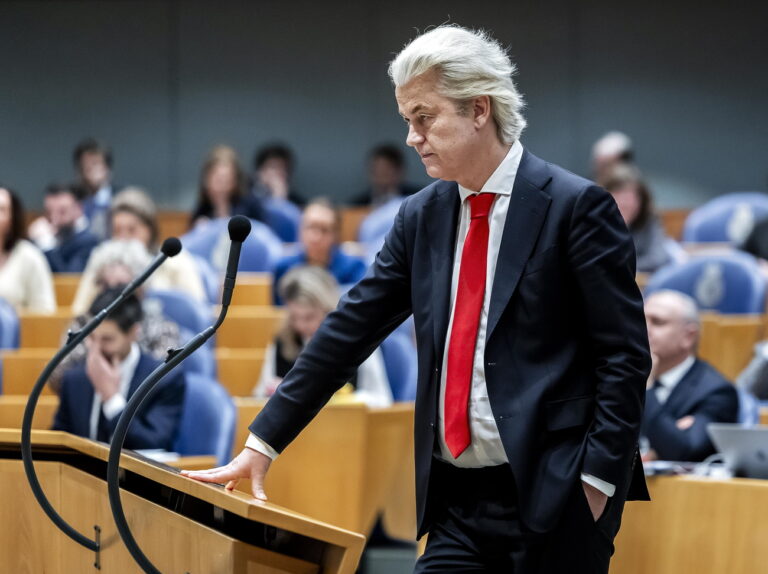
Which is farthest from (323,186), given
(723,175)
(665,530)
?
(665,530)

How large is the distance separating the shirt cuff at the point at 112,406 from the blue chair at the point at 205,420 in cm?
19

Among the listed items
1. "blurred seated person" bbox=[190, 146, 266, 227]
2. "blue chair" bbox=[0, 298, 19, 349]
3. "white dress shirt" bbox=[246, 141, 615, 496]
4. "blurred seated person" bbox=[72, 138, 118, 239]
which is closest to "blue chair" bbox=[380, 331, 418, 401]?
"blue chair" bbox=[0, 298, 19, 349]

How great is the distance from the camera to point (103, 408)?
370cm

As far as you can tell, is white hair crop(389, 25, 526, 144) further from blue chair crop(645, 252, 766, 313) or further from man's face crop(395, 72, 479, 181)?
blue chair crop(645, 252, 766, 313)

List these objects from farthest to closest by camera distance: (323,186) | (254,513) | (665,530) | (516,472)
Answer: (323,186) → (665,530) → (516,472) → (254,513)

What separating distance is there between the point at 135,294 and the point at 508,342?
263 cm

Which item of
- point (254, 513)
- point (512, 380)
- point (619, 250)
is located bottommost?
point (254, 513)

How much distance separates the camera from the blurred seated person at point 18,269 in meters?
5.95

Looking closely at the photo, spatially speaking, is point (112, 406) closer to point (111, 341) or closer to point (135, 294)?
point (111, 341)

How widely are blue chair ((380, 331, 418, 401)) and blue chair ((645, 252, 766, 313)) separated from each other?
1343 mm

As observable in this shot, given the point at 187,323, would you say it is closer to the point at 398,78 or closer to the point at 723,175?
the point at 398,78

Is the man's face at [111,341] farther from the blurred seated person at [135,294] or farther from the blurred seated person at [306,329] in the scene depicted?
the blurred seated person at [306,329]

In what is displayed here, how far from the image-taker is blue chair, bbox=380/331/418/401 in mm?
4559

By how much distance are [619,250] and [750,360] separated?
3415mm
